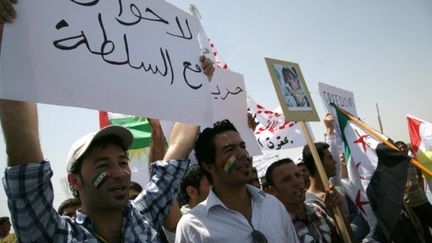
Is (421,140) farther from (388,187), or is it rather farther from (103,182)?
(103,182)

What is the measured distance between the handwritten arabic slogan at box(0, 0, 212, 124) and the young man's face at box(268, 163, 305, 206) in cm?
98

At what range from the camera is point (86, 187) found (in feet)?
5.23

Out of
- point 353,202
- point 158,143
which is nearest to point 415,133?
point 353,202

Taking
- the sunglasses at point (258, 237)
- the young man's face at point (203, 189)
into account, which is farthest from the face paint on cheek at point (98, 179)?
the young man's face at point (203, 189)

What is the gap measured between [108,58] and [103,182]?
2.20 feet

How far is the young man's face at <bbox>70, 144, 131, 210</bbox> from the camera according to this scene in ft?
5.15

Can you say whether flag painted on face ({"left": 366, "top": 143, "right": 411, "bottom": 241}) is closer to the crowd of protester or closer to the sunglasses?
the crowd of protester

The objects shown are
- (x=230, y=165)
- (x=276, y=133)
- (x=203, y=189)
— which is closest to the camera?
(x=230, y=165)

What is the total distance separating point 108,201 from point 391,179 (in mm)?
2904

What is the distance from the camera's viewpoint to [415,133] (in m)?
7.01

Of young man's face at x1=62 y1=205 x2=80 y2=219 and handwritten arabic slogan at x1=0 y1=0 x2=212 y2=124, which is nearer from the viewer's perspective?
handwritten arabic slogan at x1=0 y1=0 x2=212 y2=124

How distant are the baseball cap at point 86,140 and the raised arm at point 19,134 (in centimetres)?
23

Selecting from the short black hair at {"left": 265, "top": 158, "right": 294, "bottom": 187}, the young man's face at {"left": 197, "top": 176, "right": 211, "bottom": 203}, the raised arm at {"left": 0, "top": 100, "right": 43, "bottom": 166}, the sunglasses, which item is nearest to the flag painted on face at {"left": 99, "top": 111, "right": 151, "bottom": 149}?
the young man's face at {"left": 197, "top": 176, "right": 211, "bottom": 203}

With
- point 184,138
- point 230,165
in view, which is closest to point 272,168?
point 230,165
